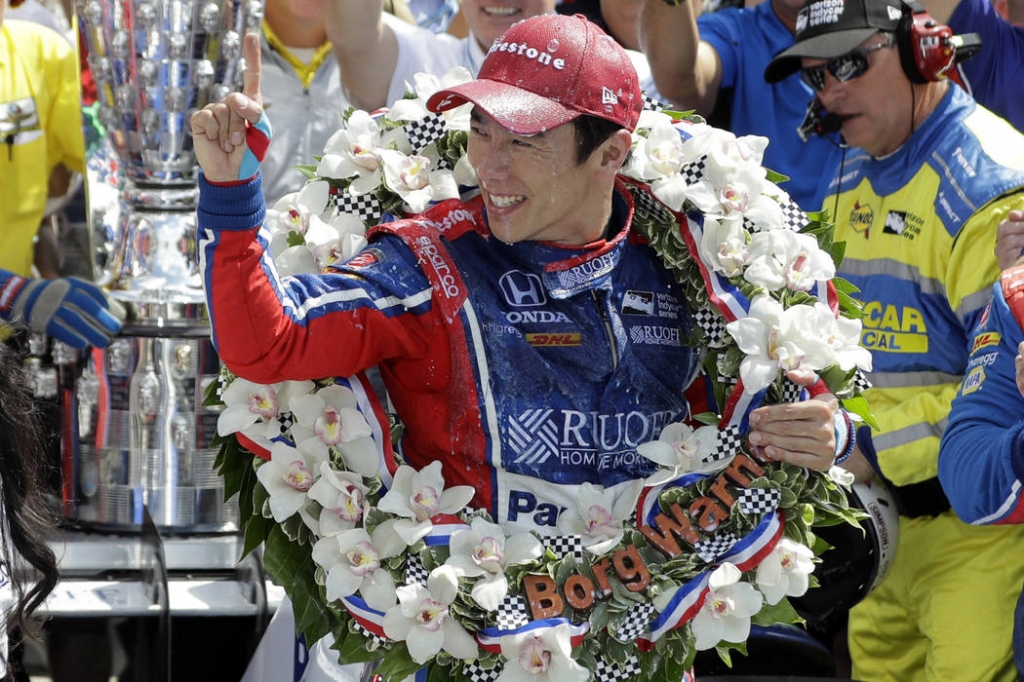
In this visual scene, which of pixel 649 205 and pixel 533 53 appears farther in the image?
pixel 649 205

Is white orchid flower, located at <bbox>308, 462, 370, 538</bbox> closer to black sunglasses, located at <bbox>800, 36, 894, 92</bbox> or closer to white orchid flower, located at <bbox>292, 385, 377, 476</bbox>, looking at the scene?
white orchid flower, located at <bbox>292, 385, 377, 476</bbox>

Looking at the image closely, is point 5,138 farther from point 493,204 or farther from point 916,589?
point 916,589

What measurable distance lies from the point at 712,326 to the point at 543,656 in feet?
2.45

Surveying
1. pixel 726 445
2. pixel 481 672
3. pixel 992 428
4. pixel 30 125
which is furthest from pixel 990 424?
pixel 30 125

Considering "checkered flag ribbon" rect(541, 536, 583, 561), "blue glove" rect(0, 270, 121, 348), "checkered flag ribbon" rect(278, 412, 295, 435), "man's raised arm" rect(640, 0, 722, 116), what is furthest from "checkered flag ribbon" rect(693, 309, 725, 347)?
"man's raised arm" rect(640, 0, 722, 116)

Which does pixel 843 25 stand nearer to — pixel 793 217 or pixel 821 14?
pixel 821 14

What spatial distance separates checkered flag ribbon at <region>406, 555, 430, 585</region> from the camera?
8.28 feet

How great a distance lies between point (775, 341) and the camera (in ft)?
8.86

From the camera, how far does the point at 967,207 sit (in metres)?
3.48

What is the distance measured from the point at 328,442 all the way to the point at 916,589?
5.70ft

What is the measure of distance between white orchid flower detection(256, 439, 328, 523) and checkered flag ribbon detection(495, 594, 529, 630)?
428 millimetres

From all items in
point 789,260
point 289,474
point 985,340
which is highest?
point 789,260

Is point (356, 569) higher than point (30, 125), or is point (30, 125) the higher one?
point (356, 569)

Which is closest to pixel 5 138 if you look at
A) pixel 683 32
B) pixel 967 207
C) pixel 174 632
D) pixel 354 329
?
pixel 174 632
